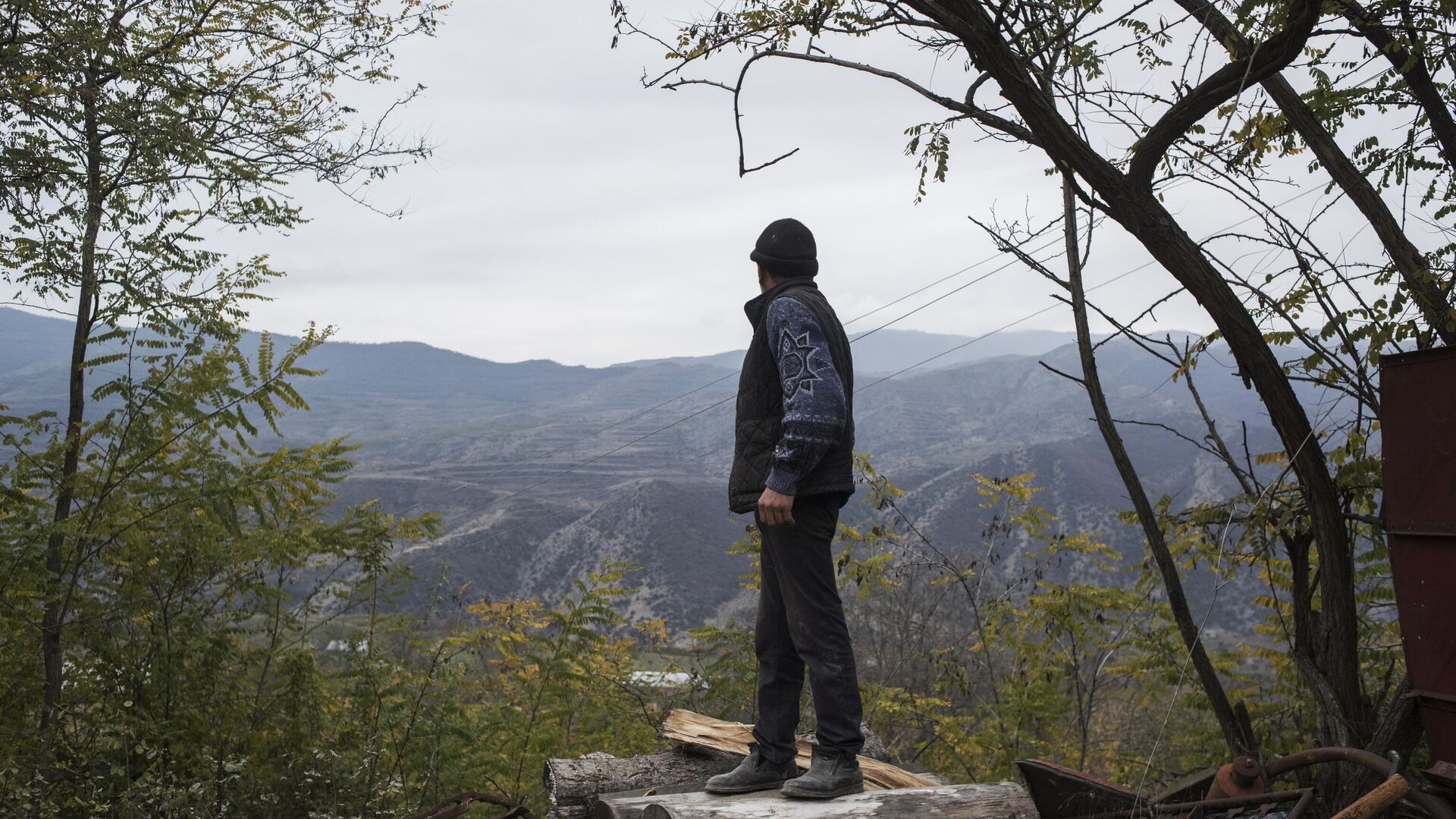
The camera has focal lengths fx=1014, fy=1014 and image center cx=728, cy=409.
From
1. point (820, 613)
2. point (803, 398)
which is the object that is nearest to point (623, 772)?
point (820, 613)

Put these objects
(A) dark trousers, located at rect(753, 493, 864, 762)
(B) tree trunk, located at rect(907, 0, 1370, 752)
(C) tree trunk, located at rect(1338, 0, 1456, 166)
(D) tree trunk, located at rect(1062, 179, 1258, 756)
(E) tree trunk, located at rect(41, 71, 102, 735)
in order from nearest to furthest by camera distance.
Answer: (A) dark trousers, located at rect(753, 493, 864, 762), (B) tree trunk, located at rect(907, 0, 1370, 752), (C) tree trunk, located at rect(1338, 0, 1456, 166), (D) tree trunk, located at rect(1062, 179, 1258, 756), (E) tree trunk, located at rect(41, 71, 102, 735)

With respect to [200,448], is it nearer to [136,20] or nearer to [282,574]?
[282,574]

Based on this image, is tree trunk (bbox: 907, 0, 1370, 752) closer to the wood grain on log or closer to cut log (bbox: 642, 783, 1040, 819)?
cut log (bbox: 642, 783, 1040, 819)

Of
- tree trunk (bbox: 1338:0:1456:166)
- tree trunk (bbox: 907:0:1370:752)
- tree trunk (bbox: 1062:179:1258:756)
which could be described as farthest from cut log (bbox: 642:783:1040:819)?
tree trunk (bbox: 1338:0:1456:166)

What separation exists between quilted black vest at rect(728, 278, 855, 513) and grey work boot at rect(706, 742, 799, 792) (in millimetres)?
950

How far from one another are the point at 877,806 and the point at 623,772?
4.93ft

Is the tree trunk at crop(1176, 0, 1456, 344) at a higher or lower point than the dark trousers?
higher

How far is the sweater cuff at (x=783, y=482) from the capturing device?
11.5 ft

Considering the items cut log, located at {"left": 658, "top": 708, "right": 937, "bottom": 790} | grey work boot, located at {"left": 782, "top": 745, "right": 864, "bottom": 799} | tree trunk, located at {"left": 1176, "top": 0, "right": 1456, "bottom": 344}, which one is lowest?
cut log, located at {"left": 658, "top": 708, "right": 937, "bottom": 790}

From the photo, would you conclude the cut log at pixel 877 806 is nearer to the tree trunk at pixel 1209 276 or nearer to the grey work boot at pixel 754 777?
the grey work boot at pixel 754 777

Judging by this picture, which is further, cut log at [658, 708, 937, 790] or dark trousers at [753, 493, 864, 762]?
cut log at [658, 708, 937, 790]

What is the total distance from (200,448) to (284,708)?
175 cm

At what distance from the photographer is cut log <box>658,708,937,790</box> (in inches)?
173

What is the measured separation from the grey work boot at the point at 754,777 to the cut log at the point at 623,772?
2.70ft
